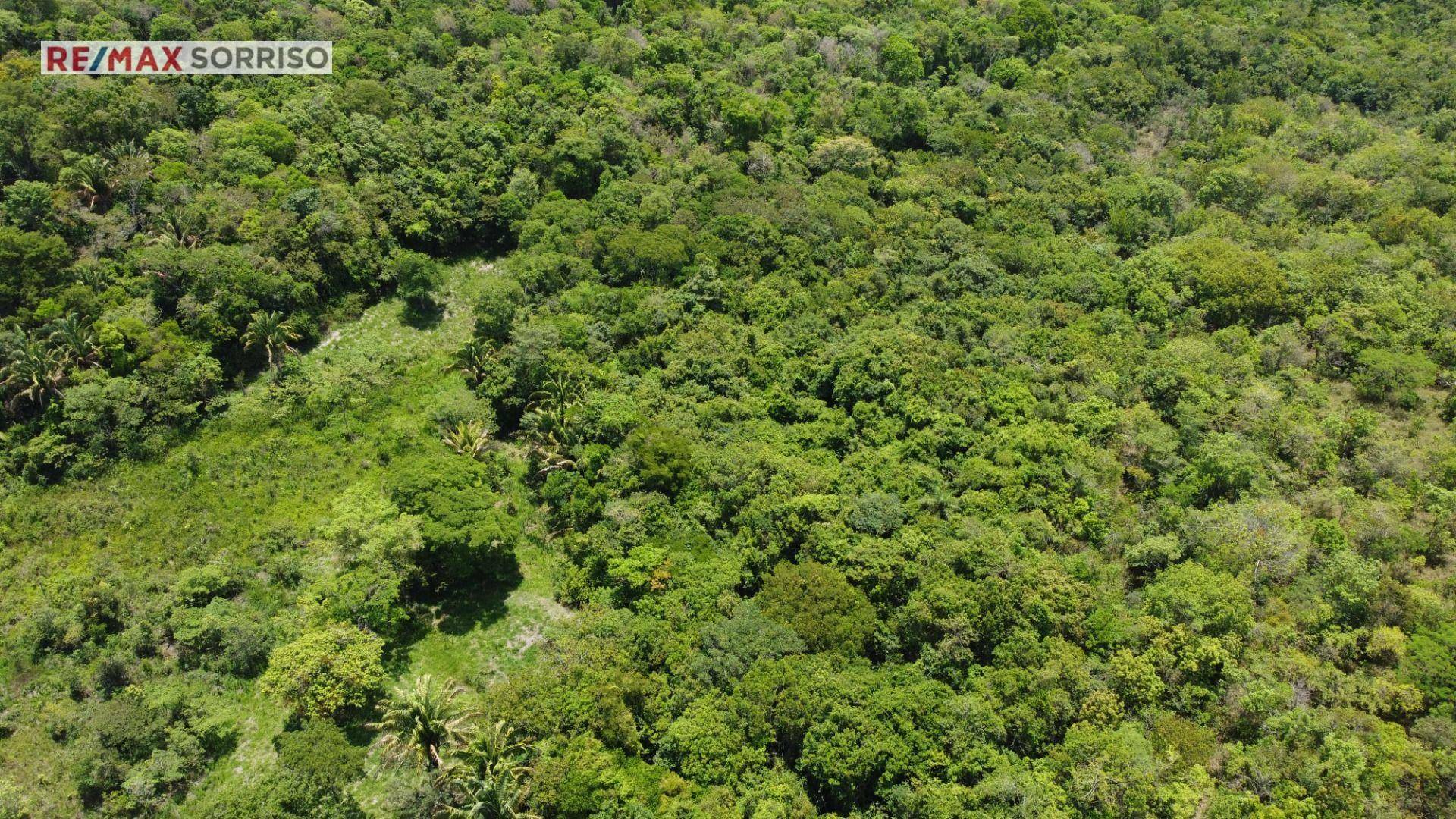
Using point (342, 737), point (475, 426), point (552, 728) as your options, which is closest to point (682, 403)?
point (475, 426)

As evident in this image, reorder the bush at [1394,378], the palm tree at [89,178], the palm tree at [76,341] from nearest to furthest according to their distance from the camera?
the palm tree at [76,341] < the bush at [1394,378] < the palm tree at [89,178]

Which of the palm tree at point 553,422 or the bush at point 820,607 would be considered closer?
the bush at point 820,607

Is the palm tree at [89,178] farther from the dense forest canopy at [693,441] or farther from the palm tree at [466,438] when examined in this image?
the palm tree at [466,438]

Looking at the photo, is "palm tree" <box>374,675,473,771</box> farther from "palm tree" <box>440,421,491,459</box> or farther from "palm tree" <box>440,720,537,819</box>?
"palm tree" <box>440,421,491,459</box>

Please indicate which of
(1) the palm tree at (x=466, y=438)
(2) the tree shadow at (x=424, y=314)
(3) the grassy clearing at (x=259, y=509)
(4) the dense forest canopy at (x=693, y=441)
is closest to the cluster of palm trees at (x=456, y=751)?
(4) the dense forest canopy at (x=693, y=441)

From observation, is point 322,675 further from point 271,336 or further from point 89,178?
point 89,178

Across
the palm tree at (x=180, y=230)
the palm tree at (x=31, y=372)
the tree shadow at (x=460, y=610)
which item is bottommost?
the tree shadow at (x=460, y=610)
